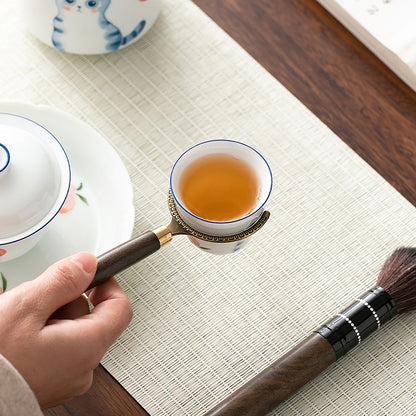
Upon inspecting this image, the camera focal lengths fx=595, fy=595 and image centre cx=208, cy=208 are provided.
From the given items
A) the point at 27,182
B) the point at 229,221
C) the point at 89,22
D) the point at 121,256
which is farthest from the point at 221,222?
the point at 89,22

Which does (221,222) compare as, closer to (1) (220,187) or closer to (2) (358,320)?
(1) (220,187)

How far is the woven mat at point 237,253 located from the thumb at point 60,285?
0.52ft

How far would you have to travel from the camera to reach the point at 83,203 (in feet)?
2.64

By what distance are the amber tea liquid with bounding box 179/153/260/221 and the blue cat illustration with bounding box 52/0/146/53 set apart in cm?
28

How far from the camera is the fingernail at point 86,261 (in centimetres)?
62

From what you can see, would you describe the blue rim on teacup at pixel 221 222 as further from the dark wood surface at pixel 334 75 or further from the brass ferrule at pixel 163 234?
the dark wood surface at pixel 334 75

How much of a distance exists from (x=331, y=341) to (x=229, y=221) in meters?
0.20

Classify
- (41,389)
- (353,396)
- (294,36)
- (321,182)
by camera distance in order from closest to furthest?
1. (41,389)
2. (353,396)
3. (321,182)
4. (294,36)

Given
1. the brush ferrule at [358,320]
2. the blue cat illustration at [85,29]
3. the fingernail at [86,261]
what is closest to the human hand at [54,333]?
the fingernail at [86,261]

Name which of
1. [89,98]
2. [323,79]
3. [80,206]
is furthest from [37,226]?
[323,79]

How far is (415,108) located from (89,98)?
1.63 ft

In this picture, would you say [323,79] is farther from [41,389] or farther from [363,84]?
[41,389]

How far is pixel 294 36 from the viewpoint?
96 centimetres

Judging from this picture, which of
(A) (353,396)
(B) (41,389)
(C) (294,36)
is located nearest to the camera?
(B) (41,389)
